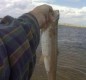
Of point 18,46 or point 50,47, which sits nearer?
point 18,46

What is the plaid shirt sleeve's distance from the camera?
0.81 metres

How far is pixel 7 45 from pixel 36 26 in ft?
0.92

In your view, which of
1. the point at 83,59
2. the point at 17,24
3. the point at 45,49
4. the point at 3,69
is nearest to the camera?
the point at 3,69

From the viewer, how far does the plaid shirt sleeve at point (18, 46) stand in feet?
2.67

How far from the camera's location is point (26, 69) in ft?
3.15

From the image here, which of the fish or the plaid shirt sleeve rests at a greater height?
the plaid shirt sleeve

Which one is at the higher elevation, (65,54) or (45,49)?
(45,49)

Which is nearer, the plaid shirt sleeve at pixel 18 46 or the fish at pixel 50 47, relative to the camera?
the plaid shirt sleeve at pixel 18 46

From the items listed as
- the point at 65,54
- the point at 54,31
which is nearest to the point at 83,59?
the point at 65,54

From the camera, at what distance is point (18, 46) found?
901 mm

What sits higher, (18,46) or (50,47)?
(18,46)

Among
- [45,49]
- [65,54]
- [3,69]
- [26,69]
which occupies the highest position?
Result: [3,69]

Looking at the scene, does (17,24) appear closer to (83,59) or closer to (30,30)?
(30,30)

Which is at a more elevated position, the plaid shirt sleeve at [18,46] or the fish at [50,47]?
the plaid shirt sleeve at [18,46]
